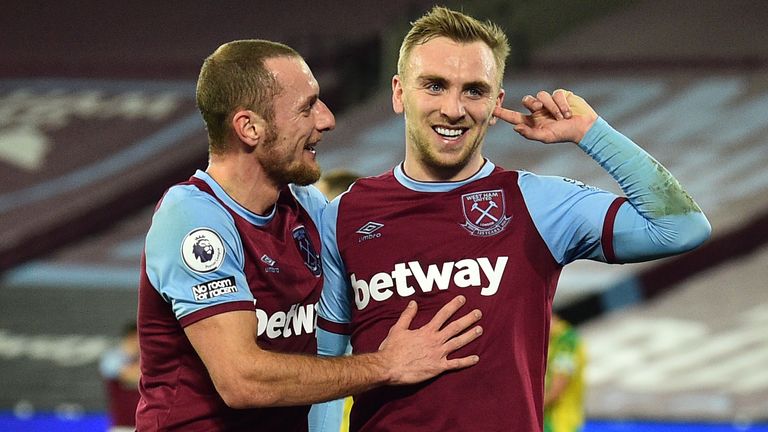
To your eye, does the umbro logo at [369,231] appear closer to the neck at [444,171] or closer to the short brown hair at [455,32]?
the neck at [444,171]

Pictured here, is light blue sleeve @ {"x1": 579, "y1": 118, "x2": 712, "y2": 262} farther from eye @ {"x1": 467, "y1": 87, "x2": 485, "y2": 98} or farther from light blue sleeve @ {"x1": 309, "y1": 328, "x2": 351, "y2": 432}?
light blue sleeve @ {"x1": 309, "y1": 328, "x2": 351, "y2": 432}

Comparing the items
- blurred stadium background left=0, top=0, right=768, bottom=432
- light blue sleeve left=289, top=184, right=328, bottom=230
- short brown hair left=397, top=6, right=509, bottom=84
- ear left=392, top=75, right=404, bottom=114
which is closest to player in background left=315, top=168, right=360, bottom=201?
light blue sleeve left=289, top=184, right=328, bottom=230

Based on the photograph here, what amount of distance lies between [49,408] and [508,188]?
7.56 m

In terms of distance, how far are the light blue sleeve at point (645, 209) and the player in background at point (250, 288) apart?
19.7 inches

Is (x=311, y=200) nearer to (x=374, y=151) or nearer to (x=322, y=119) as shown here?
(x=322, y=119)

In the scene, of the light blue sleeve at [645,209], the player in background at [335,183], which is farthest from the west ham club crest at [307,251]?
the player in background at [335,183]

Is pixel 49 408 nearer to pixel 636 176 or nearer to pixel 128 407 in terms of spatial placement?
pixel 128 407

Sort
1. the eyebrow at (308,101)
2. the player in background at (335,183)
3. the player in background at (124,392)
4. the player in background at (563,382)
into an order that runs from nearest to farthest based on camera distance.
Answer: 1. the eyebrow at (308,101)
2. the player in background at (335,183)
3. the player in background at (563,382)
4. the player in background at (124,392)

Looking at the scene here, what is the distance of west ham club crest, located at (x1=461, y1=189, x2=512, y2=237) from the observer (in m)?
3.44

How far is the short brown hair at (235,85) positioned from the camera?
3516mm

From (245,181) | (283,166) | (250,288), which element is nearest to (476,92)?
(283,166)

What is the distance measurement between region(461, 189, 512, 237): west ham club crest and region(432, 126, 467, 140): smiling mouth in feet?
0.59

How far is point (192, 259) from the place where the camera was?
3.27 metres

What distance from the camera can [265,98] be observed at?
3537mm
